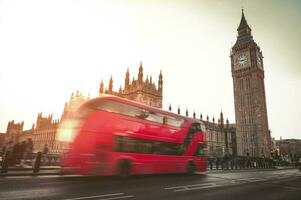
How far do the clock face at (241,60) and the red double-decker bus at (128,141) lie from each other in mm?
82139

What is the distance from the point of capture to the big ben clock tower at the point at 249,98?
83.4m

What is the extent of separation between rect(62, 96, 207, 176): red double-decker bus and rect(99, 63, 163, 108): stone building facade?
55.9 metres

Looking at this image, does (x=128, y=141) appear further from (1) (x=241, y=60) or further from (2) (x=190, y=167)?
(1) (x=241, y=60)

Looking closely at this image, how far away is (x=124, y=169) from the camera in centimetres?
1245

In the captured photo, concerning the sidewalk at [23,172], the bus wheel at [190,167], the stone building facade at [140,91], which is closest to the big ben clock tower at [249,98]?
the stone building facade at [140,91]

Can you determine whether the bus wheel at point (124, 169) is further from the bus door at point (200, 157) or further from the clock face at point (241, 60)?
the clock face at point (241, 60)

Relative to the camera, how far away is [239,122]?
87875 mm

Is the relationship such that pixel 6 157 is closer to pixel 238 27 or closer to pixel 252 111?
pixel 252 111

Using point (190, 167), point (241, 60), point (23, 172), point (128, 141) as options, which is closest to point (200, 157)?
point (190, 167)

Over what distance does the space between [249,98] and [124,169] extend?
84.1m

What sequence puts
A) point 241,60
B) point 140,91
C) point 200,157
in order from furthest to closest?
point 241,60 < point 140,91 < point 200,157

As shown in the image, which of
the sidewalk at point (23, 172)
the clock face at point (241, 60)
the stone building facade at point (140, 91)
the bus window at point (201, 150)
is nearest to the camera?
the sidewalk at point (23, 172)

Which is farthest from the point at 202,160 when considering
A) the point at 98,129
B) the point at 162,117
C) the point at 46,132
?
the point at 46,132

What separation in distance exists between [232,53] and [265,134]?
112ft
